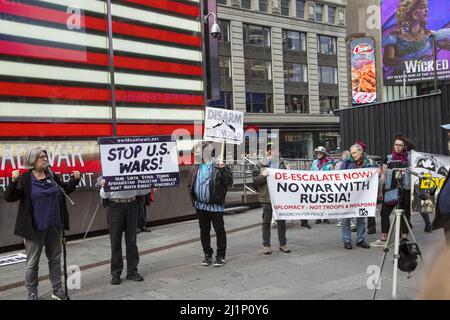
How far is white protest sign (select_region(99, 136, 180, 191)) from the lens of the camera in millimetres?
6688

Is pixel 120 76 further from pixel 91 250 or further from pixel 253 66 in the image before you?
pixel 253 66

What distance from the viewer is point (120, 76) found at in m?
10.9

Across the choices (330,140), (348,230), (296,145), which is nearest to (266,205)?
(348,230)

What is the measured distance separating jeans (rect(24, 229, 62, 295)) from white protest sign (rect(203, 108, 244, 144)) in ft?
10.4

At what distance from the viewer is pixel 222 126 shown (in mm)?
8297

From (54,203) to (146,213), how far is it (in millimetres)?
5381

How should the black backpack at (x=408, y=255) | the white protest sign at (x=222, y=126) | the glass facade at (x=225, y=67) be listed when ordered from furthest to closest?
the glass facade at (x=225, y=67)
the white protest sign at (x=222, y=126)
the black backpack at (x=408, y=255)

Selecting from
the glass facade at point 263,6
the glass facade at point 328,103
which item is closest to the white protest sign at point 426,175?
the glass facade at point 263,6

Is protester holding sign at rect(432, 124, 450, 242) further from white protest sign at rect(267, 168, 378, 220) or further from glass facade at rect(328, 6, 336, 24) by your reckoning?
glass facade at rect(328, 6, 336, 24)

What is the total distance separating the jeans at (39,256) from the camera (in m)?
5.57

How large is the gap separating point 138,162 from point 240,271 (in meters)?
2.16

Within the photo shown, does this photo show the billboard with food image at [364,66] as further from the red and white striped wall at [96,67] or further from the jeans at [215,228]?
the jeans at [215,228]

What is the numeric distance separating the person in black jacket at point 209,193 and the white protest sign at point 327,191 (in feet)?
3.82
